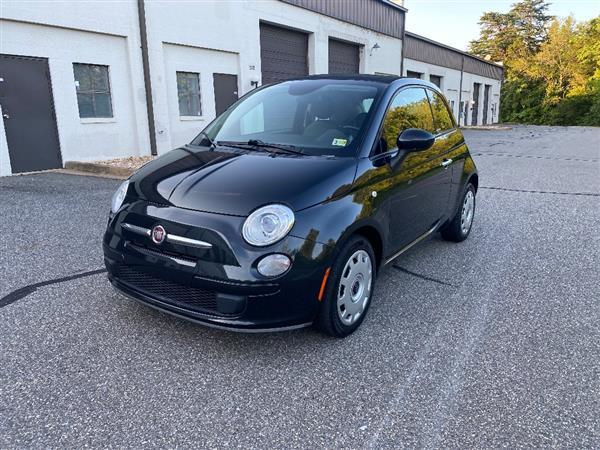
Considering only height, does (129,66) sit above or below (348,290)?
above

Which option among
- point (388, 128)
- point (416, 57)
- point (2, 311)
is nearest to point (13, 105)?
point (2, 311)

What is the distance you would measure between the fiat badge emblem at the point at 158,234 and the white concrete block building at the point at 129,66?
26.3ft

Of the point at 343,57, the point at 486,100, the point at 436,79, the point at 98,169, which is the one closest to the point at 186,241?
the point at 98,169

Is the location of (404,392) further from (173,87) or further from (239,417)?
(173,87)

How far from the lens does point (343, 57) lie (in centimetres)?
1888

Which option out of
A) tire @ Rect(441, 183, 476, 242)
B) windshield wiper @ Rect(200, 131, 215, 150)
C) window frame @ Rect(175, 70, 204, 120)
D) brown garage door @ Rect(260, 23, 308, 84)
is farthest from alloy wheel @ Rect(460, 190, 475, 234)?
brown garage door @ Rect(260, 23, 308, 84)

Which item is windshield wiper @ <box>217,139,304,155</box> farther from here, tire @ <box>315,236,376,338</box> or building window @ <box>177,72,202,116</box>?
building window @ <box>177,72,202,116</box>

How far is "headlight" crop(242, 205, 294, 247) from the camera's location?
2.50 m

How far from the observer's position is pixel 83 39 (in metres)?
9.87

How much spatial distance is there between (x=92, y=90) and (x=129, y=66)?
1.10 metres

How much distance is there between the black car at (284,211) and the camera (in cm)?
→ 252

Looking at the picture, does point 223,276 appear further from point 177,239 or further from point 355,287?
point 355,287

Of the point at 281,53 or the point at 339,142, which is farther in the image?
the point at 281,53

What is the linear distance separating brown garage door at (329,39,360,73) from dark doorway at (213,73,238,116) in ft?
17.8
